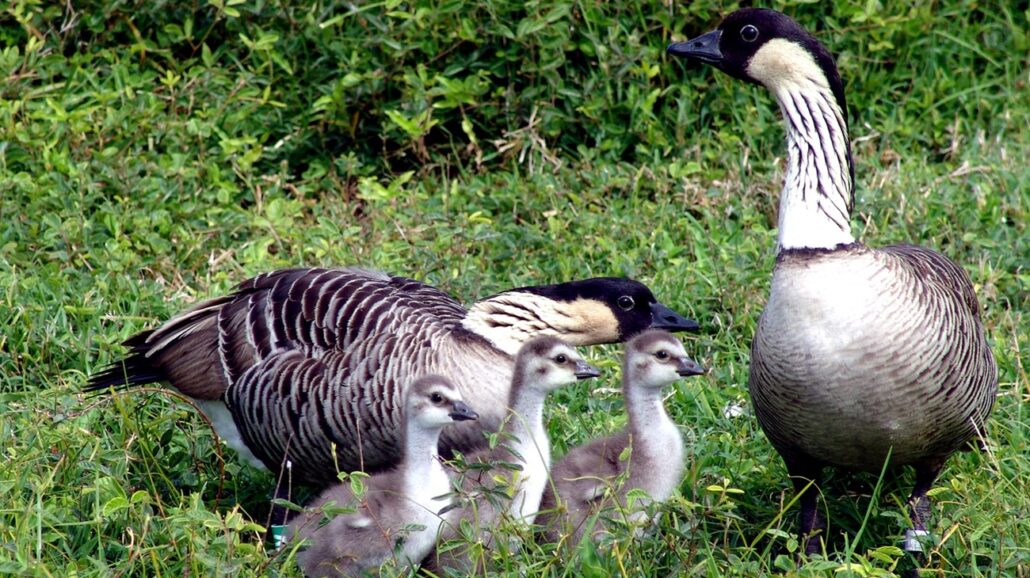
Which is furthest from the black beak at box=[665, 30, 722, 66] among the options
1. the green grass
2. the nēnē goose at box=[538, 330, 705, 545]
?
the green grass

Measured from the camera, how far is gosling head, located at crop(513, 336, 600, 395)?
206 inches

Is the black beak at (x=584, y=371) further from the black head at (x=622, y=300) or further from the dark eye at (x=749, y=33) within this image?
the dark eye at (x=749, y=33)

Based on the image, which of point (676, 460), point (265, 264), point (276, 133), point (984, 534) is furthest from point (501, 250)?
point (984, 534)

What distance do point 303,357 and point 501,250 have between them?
2399 mm

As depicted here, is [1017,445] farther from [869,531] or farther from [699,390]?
[699,390]

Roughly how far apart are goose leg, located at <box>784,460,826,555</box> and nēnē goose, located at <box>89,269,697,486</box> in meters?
0.88

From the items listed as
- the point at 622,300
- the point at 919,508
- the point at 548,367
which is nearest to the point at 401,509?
the point at 548,367

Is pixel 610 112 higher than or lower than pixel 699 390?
higher

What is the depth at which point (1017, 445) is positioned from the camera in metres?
5.96

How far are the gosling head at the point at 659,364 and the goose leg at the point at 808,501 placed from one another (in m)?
0.64

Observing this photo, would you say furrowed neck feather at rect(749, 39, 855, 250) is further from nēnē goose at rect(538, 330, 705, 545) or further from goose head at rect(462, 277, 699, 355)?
goose head at rect(462, 277, 699, 355)

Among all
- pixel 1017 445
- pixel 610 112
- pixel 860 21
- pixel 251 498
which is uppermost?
pixel 860 21

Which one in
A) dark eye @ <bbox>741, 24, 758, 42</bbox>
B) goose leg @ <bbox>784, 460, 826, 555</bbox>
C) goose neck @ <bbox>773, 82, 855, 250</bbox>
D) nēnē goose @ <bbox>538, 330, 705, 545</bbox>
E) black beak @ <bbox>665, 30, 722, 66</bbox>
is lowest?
goose leg @ <bbox>784, 460, 826, 555</bbox>

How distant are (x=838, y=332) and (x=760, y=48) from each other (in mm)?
1259
